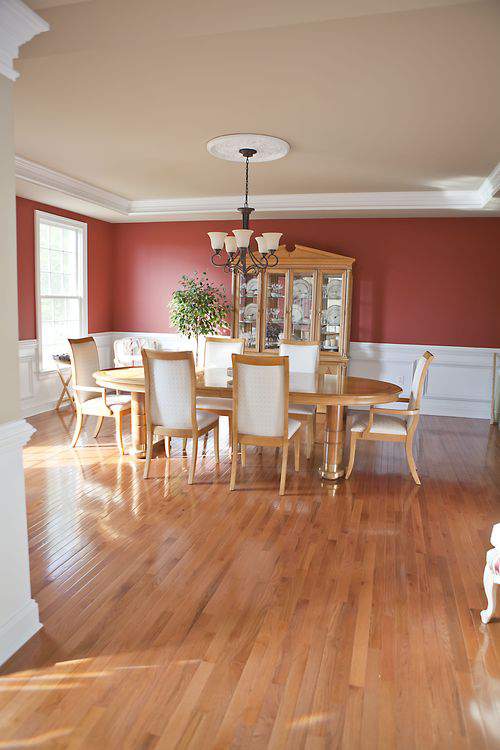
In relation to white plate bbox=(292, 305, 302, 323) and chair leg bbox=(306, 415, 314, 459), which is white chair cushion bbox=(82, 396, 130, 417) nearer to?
chair leg bbox=(306, 415, 314, 459)

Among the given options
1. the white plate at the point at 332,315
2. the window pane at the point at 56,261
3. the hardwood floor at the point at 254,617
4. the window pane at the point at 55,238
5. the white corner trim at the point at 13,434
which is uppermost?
the window pane at the point at 55,238

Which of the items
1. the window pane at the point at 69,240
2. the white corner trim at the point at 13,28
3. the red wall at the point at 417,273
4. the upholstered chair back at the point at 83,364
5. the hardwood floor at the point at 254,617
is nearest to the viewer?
the hardwood floor at the point at 254,617

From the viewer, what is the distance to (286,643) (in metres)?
2.23

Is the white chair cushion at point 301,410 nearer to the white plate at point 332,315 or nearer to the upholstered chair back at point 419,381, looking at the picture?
the upholstered chair back at point 419,381

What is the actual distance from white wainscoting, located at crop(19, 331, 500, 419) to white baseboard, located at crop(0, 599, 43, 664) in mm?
4333

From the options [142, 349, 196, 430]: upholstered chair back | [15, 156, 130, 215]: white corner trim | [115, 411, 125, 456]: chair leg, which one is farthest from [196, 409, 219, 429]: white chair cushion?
[15, 156, 130, 215]: white corner trim

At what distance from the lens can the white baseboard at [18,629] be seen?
6.86 feet

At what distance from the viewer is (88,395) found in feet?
16.2

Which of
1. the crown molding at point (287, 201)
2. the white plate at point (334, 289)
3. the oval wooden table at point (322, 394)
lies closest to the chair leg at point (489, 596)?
the oval wooden table at point (322, 394)

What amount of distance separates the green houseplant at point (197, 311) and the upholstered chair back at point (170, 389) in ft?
9.90

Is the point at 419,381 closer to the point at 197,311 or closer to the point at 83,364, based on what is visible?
the point at 83,364

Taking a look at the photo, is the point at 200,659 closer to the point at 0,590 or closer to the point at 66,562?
the point at 0,590

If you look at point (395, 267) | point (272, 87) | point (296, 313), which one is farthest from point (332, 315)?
point (272, 87)

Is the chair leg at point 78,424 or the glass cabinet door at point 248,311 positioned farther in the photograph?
the glass cabinet door at point 248,311
